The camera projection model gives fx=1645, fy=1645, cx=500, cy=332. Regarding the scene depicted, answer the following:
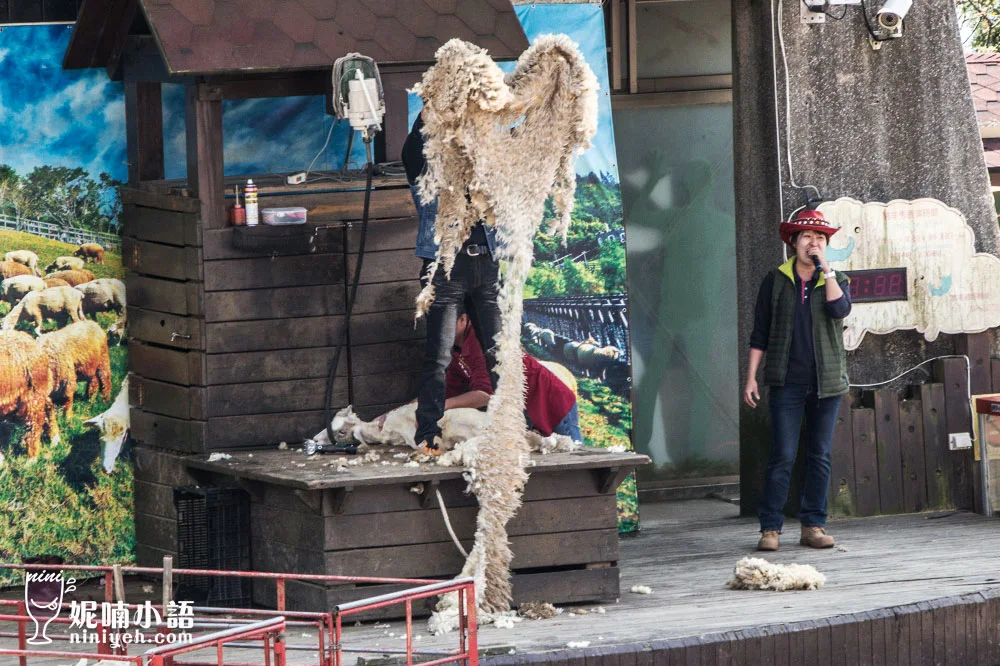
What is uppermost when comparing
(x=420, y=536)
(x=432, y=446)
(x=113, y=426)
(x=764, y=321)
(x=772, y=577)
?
(x=764, y=321)

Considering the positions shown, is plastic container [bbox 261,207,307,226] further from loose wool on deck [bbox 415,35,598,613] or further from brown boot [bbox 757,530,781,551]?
brown boot [bbox 757,530,781,551]

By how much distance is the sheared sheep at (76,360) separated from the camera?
9.21 meters

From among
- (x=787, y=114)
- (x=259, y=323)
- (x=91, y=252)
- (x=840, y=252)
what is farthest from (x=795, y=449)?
(x=91, y=252)

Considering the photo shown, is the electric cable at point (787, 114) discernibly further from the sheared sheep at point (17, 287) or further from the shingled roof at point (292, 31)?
the sheared sheep at point (17, 287)

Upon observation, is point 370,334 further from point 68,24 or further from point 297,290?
point 68,24

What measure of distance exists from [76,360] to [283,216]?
1517 mm

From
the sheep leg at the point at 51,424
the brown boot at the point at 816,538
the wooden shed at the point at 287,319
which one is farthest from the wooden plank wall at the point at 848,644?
the sheep leg at the point at 51,424

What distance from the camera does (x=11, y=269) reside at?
9094 mm

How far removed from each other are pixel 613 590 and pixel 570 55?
107 inches

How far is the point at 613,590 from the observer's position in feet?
27.6

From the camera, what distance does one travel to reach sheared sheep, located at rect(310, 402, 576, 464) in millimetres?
8555

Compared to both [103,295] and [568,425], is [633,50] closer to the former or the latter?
[568,425]

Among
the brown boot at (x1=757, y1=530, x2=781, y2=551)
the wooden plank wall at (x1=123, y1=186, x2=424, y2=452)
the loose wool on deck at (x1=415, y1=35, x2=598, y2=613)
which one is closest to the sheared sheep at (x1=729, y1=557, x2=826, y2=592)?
the brown boot at (x1=757, y1=530, x2=781, y2=551)

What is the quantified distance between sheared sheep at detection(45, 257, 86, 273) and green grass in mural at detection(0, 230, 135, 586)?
3 centimetres
